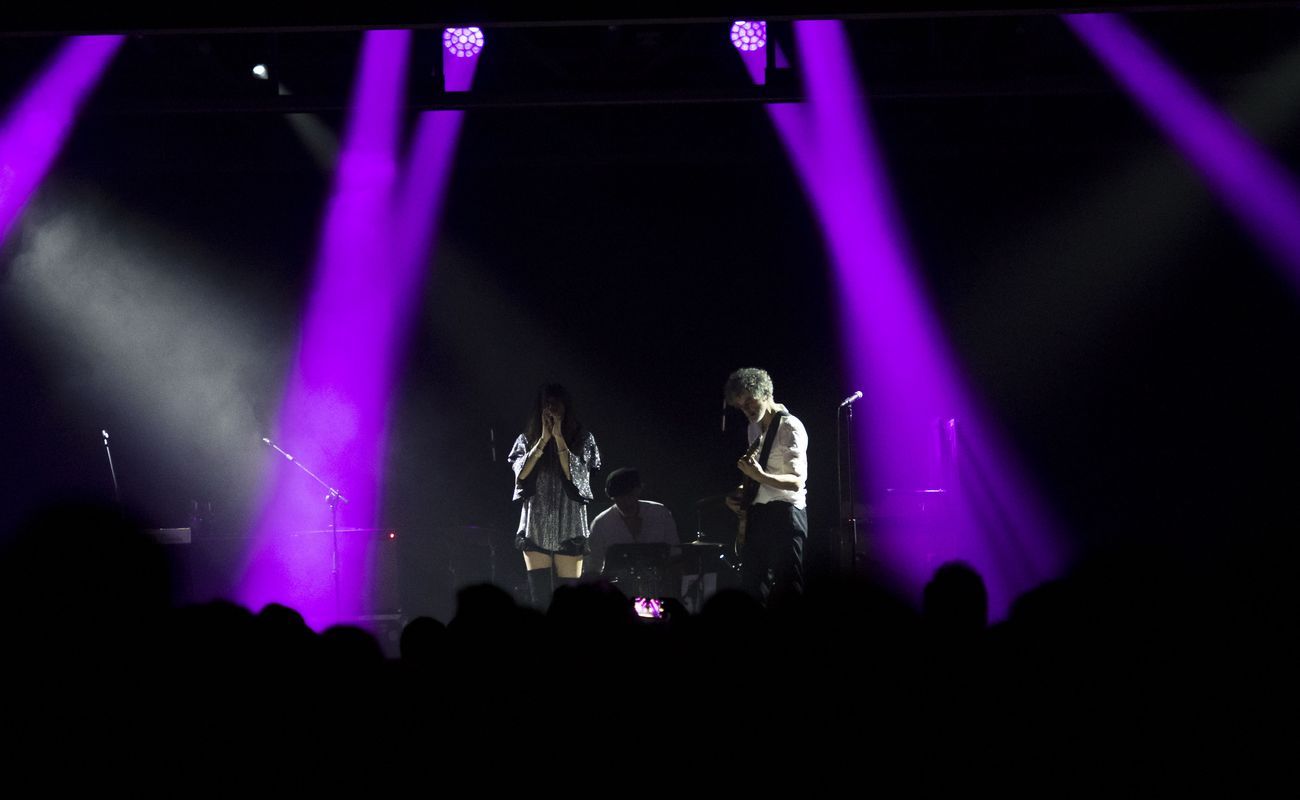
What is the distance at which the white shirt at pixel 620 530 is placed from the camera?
645 cm

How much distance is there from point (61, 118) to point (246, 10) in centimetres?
443

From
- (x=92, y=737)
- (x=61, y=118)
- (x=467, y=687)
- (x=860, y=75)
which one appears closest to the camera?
(x=92, y=737)

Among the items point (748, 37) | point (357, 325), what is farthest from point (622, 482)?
point (357, 325)

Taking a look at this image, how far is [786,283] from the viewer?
838cm

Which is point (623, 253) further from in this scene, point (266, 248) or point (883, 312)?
point (266, 248)

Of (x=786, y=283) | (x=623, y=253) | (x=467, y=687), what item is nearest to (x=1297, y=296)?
(x=786, y=283)

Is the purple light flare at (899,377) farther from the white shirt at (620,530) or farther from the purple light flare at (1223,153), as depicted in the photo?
the white shirt at (620,530)

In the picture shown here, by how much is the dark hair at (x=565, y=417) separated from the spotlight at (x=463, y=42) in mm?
2045

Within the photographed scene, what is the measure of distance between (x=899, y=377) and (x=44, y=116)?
5.94 meters

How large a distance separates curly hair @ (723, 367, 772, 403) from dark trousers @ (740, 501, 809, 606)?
1.78ft

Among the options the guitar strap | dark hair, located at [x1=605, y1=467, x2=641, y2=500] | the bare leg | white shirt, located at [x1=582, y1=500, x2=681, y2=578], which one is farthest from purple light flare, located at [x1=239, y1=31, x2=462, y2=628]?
the guitar strap

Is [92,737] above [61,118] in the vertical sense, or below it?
below

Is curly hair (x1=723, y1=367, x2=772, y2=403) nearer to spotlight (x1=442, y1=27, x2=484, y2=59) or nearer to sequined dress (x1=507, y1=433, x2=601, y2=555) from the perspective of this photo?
sequined dress (x1=507, y1=433, x2=601, y2=555)

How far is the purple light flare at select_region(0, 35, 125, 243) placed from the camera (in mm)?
7211
